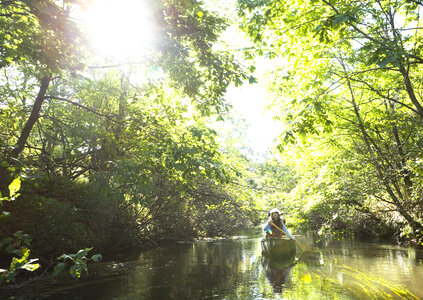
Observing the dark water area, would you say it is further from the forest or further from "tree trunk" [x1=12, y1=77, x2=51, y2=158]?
"tree trunk" [x1=12, y1=77, x2=51, y2=158]

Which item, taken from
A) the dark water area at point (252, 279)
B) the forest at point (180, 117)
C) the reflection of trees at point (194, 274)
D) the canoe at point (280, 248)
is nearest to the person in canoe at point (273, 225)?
the forest at point (180, 117)

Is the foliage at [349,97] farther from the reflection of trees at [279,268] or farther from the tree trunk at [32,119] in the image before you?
the tree trunk at [32,119]

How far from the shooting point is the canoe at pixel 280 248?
11.1 metres

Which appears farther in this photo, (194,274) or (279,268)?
(279,268)

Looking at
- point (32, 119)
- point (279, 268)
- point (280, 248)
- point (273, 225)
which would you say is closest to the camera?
point (32, 119)

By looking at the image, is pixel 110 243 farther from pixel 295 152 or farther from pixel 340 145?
pixel 340 145

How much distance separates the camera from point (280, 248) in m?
11.1

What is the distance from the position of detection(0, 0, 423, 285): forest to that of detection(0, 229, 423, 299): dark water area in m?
1.00

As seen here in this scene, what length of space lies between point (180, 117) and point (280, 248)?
627 cm

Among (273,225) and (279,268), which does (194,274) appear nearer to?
(279,268)

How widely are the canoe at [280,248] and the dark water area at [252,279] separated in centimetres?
25

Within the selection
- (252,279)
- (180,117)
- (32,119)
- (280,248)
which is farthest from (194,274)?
(32,119)

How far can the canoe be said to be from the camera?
11.1 meters

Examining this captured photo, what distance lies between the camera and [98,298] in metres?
6.79
